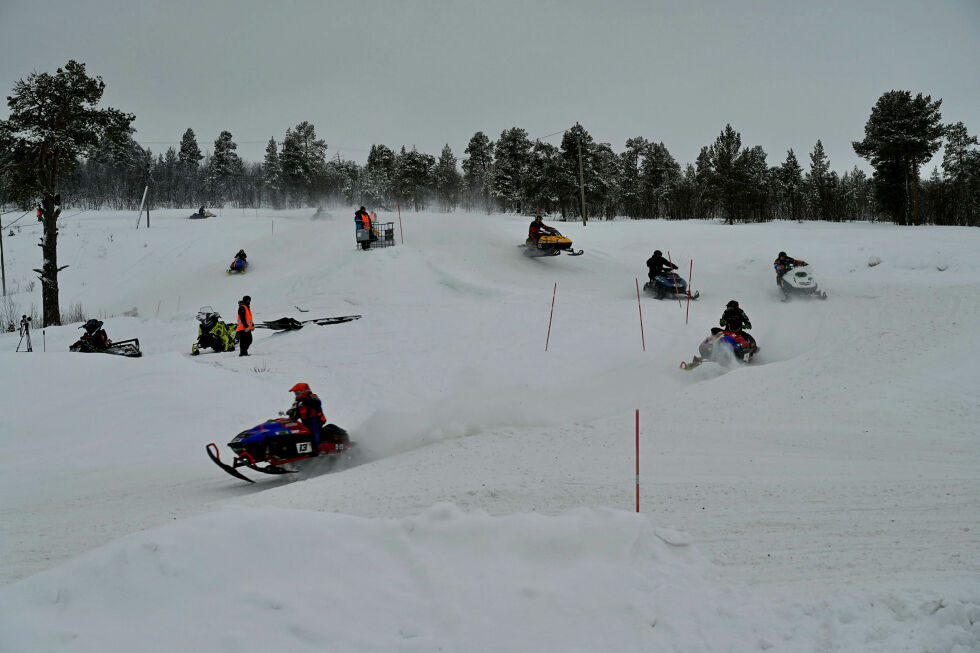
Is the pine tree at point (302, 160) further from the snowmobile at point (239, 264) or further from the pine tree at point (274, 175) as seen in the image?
the snowmobile at point (239, 264)

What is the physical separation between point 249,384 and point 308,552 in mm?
10336

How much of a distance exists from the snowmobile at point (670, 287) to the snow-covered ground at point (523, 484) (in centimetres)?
90

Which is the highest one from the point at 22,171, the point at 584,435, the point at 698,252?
the point at 22,171

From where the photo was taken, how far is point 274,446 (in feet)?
27.9

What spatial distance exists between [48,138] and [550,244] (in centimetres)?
2090

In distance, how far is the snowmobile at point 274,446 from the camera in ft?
27.2

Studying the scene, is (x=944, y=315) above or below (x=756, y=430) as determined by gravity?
above

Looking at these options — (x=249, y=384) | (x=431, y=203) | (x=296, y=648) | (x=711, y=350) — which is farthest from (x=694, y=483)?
(x=431, y=203)

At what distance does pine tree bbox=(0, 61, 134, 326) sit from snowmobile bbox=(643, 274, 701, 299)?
22831 millimetres

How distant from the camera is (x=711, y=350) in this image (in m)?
14.1

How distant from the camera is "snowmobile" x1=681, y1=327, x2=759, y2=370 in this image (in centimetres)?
1404

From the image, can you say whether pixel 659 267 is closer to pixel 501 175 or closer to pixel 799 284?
pixel 799 284

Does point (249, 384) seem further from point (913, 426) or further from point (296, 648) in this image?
point (913, 426)

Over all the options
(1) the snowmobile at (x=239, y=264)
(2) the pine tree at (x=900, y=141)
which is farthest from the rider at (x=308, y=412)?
(2) the pine tree at (x=900, y=141)
